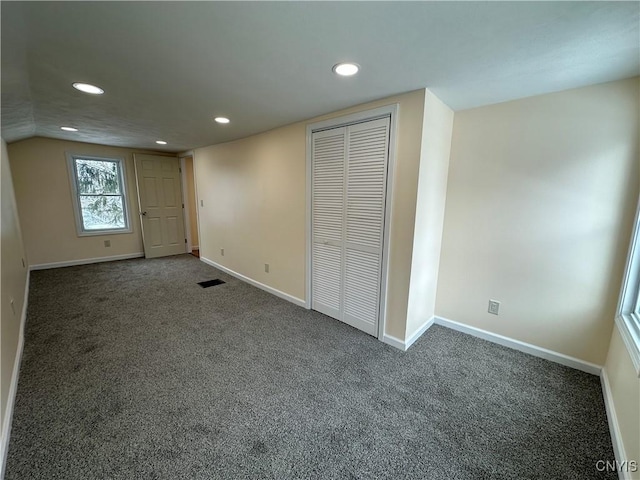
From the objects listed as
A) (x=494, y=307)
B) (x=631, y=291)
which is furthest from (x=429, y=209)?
(x=631, y=291)

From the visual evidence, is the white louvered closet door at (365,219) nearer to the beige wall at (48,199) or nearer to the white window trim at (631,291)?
the white window trim at (631,291)

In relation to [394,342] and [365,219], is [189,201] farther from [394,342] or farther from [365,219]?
[394,342]

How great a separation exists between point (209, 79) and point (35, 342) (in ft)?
9.31

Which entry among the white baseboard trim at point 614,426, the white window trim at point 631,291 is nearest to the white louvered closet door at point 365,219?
the white baseboard trim at point 614,426

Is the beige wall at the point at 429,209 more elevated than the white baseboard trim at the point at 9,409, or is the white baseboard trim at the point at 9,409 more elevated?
the beige wall at the point at 429,209

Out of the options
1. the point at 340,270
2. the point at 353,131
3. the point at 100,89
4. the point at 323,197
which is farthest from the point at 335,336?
the point at 100,89

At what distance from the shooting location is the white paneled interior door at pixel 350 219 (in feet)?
7.76

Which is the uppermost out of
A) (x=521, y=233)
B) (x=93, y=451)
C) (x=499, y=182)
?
(x=499, y=182)

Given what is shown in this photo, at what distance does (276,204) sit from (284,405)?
7.66 ft

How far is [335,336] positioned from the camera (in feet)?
8.45

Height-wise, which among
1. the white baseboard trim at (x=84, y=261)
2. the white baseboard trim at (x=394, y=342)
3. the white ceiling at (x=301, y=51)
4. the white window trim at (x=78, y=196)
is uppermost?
the white ceiling at (x=301, y=51)

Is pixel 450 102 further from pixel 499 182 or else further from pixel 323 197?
pixel 323 197

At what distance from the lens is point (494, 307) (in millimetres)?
2480

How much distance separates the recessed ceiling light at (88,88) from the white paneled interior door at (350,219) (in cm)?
187
